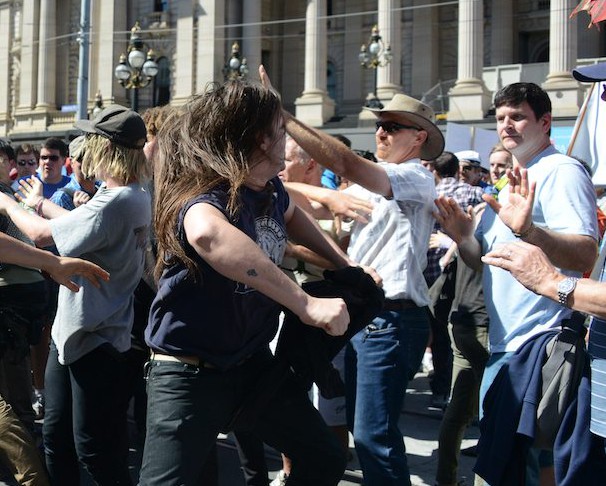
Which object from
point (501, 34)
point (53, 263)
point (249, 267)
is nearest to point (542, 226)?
point (249, 267)

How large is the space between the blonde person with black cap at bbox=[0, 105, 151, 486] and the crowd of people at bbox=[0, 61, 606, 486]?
0.01 m

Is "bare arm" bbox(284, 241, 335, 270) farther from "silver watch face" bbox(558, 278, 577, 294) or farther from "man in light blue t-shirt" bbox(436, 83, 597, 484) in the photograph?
"silver watch face" bbox(558, 278, 577, 294)

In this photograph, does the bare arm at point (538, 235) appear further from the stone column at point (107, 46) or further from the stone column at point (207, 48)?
the stone column at point (107, 46)

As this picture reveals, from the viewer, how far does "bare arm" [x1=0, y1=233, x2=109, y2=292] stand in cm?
382

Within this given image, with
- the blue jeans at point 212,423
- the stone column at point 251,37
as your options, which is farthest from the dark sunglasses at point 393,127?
the stone column at point 251,37

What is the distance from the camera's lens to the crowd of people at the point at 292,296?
3117mm

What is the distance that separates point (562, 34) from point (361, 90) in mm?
14676

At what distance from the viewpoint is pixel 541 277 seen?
10.0ft

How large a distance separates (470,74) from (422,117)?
3120 cm

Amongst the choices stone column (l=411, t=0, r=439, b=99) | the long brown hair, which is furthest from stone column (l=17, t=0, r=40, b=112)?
the long brown hair

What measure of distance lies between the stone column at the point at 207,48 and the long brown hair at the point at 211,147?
39782 mm

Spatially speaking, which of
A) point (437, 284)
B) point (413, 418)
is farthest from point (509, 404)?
point (413, 418)

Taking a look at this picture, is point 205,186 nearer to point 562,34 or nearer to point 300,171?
point 300,171

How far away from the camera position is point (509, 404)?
3514mm
